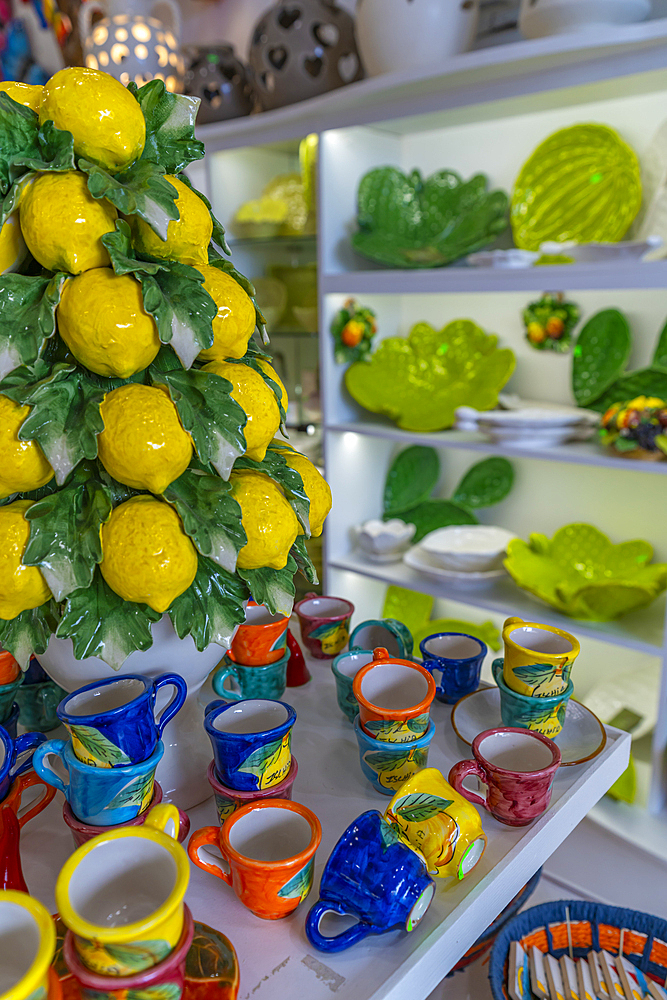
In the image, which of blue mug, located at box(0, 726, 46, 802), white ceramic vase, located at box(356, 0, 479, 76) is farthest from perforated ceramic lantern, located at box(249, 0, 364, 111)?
blue mug, located at box(0, 726, 46, 802)

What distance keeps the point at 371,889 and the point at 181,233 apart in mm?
513

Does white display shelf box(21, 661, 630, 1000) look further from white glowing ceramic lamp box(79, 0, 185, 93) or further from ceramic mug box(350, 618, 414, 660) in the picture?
white glowing ceramic lamp box(79, 0, 185, 93)

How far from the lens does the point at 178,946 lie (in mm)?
424

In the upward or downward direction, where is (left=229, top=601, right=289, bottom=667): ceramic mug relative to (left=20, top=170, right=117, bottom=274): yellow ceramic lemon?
downward

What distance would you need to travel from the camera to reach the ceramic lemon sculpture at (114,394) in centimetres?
54

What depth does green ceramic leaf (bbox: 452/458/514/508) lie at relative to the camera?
74.9 inches

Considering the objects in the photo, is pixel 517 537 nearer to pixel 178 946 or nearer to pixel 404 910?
pixel 404 910

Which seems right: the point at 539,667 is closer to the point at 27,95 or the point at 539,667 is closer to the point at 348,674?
the point at 348,674

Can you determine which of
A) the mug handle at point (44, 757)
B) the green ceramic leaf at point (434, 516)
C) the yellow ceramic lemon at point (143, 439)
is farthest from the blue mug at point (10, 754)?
the green ceramic leaf at point (434, 516)

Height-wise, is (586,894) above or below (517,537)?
below

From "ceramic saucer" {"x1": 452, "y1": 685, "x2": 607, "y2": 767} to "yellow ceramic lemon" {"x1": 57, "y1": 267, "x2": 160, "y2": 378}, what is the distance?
486 millimetres

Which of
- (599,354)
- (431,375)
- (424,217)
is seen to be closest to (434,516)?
(431,375)

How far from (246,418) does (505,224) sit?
4.44 ft

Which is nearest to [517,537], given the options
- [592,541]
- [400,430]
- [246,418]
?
[592,541]
